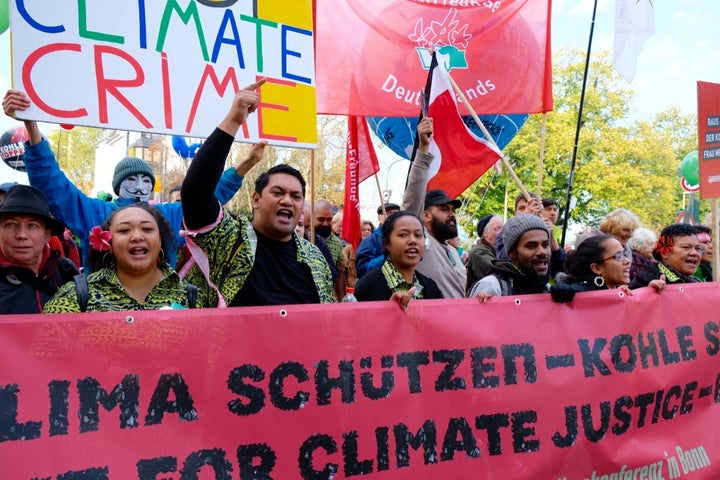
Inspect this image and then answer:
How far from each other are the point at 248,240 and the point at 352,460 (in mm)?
Answer: 990

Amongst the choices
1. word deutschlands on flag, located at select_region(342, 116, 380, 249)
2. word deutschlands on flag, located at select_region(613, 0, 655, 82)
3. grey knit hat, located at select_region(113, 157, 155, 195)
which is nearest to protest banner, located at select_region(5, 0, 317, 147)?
grey knit hat, located at select_region(113, 157, 155, 195)

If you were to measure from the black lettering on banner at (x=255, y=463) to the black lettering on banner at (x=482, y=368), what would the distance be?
3.02 ft

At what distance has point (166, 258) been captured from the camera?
2859mm

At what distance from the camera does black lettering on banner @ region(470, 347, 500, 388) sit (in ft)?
9.42

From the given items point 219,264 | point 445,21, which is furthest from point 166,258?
point 445,21

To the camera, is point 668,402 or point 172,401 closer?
point 172,401

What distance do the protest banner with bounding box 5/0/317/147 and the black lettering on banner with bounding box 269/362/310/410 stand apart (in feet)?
4.44

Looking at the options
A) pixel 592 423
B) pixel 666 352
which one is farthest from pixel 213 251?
pixel 666 352

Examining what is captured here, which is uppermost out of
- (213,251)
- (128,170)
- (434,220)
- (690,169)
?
(690,169)

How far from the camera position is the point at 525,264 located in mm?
3430

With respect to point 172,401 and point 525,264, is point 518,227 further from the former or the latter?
point 172,401

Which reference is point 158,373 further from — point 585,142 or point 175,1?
point 585,142

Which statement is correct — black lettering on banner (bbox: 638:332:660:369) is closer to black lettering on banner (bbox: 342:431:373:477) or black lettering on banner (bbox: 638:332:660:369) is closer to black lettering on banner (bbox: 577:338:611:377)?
black lettering on banner (bbox: 577:338:611:377)

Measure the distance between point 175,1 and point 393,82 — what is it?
8.07ft
